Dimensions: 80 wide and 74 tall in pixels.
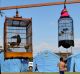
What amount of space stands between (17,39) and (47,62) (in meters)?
11.1

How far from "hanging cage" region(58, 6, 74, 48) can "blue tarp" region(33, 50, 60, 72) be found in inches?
548

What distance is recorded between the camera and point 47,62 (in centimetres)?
3303

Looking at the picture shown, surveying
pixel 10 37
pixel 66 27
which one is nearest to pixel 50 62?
pixel 10 37

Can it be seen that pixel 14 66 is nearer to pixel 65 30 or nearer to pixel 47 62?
pixel 47 62

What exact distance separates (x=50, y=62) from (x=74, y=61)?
1919 millimetres

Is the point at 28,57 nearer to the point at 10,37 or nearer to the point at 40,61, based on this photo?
the point at 10,37

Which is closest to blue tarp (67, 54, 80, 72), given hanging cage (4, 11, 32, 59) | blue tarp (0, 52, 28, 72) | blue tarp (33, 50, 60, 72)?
blue tarp (33, 50, 60, 72)

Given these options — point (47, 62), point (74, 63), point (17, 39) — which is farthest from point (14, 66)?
point (17, 39)

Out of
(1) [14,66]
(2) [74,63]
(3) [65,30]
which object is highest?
(3) [65,30]

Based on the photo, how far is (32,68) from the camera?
110 ft

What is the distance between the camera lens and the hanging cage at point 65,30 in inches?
618

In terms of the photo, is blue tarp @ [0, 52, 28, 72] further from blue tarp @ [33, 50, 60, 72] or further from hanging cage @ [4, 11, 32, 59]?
hanging cage @ [4, 11, 32, 59]

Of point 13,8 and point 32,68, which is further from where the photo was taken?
point 32,68

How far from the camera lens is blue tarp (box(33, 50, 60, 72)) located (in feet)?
108
